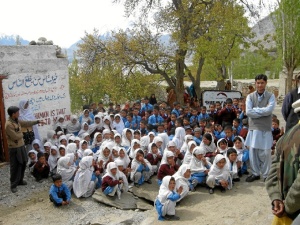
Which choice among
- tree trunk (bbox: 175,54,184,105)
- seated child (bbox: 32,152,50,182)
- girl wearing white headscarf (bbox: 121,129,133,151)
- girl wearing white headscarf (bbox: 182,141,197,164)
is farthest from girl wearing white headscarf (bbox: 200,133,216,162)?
tree trunk (bbox: 175,54,184,105)

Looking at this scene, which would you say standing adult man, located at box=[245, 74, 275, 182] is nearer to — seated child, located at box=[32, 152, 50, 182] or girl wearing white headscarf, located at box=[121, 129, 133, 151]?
girl wearing white headscarf, located at box=[121, 129, 133, 151]

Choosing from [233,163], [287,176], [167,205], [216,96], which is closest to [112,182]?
[167,205]

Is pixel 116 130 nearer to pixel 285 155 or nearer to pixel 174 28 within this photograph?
pixel 174 28

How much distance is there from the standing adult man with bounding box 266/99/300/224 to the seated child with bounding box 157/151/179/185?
13.1 ft

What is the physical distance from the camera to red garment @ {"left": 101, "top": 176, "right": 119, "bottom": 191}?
18.5 ft

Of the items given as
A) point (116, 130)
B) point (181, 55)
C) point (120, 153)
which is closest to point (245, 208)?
point (120, 153)

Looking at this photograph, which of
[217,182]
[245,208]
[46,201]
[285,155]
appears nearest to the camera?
[285,155]

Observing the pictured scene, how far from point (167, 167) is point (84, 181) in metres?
1.43

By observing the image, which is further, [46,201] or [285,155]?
[46,201]

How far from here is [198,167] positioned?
19.0ft

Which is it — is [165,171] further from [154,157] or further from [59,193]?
[59,193]

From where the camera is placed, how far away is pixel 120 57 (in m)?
10.8

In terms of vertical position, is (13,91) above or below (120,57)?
below

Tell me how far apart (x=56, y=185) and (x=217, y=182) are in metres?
2.54
